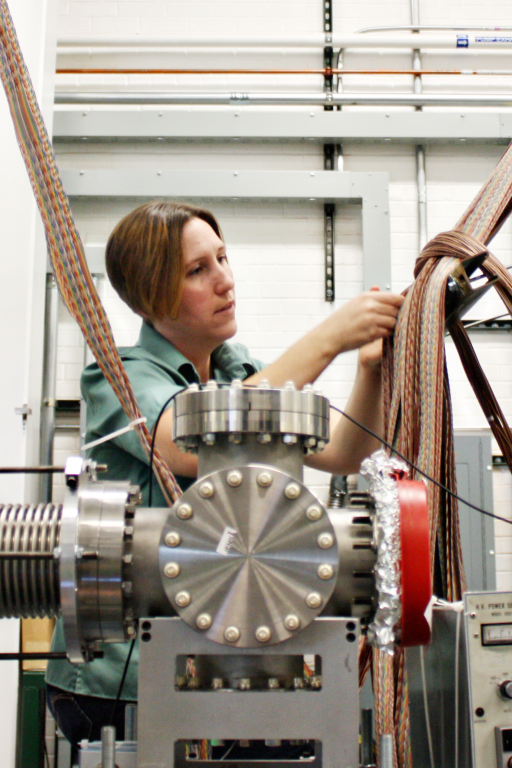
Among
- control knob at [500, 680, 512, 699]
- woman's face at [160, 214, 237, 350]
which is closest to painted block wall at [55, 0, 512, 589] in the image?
woman's face at [160, 214, 237, 350]

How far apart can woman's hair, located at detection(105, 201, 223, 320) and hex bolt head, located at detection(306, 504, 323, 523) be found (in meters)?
0.59

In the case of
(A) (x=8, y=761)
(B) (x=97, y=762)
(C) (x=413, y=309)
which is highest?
(C) (x=413, y=309)

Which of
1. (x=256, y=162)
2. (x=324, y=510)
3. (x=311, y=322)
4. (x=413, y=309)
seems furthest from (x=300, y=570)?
(x=256, y=162)

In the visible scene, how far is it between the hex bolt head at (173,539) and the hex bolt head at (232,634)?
2.4 inches

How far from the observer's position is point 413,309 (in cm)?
77

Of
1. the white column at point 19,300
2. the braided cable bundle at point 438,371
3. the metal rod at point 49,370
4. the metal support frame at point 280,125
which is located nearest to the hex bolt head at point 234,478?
the braided cable bundle at point 438,371

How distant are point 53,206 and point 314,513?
323mm

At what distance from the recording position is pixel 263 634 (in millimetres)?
417

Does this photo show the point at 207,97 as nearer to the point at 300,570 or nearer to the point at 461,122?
the point at 461,122

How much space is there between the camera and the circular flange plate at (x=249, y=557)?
421mm

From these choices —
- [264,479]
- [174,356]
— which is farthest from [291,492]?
[174,356]

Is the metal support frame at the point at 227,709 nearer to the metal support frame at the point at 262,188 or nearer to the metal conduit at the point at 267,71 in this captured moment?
the metal support frame at the point at 262,188

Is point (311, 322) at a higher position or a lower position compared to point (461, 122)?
lower

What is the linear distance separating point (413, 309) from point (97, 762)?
1.78 ft
